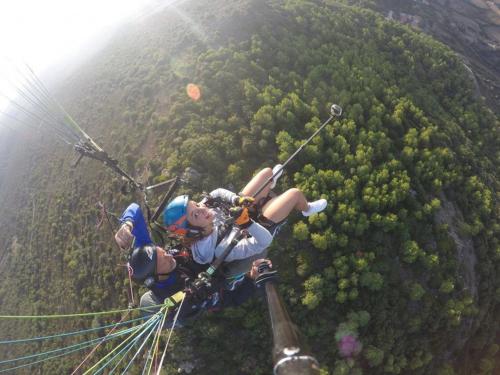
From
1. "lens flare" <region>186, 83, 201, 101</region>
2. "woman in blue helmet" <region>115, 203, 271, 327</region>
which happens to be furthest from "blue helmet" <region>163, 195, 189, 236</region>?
"lens flare" <region>186, 83, 201, 101</region>

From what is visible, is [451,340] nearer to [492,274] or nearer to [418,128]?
[492,274]

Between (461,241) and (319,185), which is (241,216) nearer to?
(319,185)

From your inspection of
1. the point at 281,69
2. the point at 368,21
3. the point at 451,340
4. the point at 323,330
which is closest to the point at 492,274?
the point at 451,340

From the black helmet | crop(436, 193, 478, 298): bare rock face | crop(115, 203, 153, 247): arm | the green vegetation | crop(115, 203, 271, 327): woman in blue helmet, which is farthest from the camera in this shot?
crop(436, 193, 478, 298): bare rock face

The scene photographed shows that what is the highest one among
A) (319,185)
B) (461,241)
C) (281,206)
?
(281,206)

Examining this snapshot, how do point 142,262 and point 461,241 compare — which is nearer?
point 142,262

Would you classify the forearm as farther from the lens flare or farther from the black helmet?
the lens flare

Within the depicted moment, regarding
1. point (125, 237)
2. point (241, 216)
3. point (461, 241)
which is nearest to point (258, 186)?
point (241, 216)
